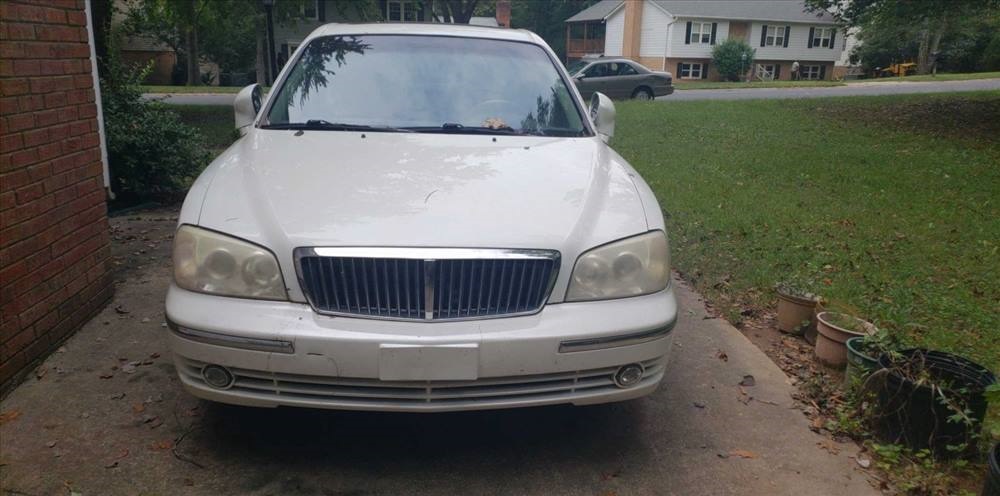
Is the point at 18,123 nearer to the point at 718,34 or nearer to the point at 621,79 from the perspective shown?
the point at 621,79

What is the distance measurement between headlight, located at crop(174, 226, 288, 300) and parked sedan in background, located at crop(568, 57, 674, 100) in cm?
2068

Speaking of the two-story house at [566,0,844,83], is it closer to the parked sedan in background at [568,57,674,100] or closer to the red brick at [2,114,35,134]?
the parked sedan in background at [568,57,674,100]

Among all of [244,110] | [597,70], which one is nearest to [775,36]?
[597,70]

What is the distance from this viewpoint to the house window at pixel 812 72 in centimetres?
4750

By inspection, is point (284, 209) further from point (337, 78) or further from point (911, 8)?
point (911, 8)

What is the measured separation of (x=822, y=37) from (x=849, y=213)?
44.7 meters

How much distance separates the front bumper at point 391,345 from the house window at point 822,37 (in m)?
49.4

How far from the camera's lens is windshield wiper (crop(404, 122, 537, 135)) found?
376 cm

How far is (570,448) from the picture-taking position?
3203 mm

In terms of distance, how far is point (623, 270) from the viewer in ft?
9.48

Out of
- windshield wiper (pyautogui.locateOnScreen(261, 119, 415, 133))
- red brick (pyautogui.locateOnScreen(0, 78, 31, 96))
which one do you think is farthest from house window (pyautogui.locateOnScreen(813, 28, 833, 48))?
red brick (pyautogui.locateOnScreen(0, 78, 31, 96))

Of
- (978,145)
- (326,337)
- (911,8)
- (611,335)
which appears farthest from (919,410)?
(911,8)

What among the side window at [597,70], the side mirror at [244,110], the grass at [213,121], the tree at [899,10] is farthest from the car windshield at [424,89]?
the side window at [597,70]

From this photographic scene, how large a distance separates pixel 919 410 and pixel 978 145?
10433 mm
